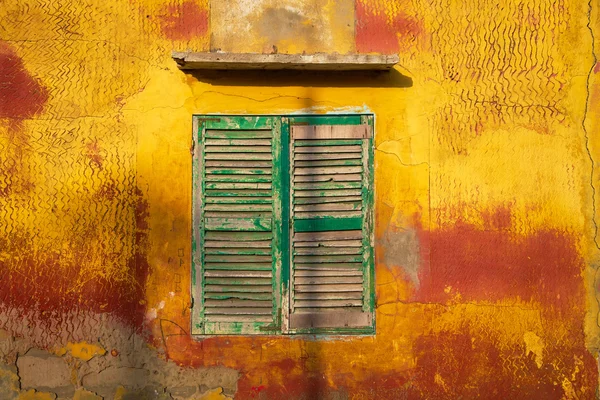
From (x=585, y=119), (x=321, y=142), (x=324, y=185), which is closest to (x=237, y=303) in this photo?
(x=324, y=185)

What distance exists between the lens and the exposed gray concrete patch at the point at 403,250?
Result: 12.1 feet

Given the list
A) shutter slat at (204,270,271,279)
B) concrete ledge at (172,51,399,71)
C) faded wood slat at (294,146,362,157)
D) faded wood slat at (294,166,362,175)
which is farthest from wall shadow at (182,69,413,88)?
shutter slat at (204,270,271,279)

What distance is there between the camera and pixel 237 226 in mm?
3674

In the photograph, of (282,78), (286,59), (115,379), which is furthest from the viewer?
(282,78)

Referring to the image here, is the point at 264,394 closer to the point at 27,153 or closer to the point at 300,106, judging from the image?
the point at 300,106

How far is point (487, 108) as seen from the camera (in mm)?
3750

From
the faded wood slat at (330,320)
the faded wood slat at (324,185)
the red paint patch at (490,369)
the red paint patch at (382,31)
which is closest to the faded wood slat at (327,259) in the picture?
the faded wood slat at (330,320)

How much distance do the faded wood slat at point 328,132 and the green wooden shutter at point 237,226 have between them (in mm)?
141

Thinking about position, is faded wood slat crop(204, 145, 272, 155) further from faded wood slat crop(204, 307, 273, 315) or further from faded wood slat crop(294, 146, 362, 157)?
faded wood slat crop(204, 307, 273, 315)

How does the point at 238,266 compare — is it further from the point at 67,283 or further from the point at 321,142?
the point at 67,283

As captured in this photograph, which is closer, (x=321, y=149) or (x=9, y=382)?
(x=9, y=382)

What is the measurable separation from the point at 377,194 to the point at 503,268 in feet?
3.06

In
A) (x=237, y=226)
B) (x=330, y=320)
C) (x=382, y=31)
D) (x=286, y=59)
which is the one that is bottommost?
(x=330, y=320)

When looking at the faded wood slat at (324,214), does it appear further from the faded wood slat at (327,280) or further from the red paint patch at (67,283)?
the red paint patch at (67,283)
